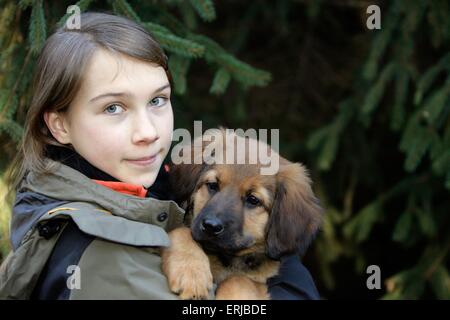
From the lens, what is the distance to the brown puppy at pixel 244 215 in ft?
8.34

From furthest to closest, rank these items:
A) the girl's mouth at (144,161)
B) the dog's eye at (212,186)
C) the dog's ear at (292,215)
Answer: the dog's eye at (212,186) < the dog's ear at (292,215) < the girl's mouth at (144,161)

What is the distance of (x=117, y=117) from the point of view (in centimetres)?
216

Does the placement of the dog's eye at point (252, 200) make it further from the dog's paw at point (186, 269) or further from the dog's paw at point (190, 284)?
the dog's paw at point (190, 284)

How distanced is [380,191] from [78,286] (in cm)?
430

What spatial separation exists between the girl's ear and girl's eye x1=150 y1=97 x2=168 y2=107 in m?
0.34

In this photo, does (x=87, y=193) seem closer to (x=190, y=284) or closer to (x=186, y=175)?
(x=190, y=284)

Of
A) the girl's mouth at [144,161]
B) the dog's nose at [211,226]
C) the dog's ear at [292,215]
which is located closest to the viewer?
the girl's mouth at [144,161]

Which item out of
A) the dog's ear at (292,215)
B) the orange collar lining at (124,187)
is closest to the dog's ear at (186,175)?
the dog's ear at (292,215)

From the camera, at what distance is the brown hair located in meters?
2.17

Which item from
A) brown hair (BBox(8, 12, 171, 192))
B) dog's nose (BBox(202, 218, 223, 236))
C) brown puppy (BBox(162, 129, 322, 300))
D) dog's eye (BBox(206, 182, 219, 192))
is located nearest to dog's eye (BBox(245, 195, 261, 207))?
brown puppy (BBox(162, 129, 322, 300))

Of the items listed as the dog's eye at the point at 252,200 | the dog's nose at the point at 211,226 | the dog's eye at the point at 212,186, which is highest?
the dog's eye at the point at 212,186

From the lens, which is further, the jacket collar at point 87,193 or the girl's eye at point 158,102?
the girl's eye at point 158,102

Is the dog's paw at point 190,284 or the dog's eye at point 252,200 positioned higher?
the dog's eye at point 252,200
